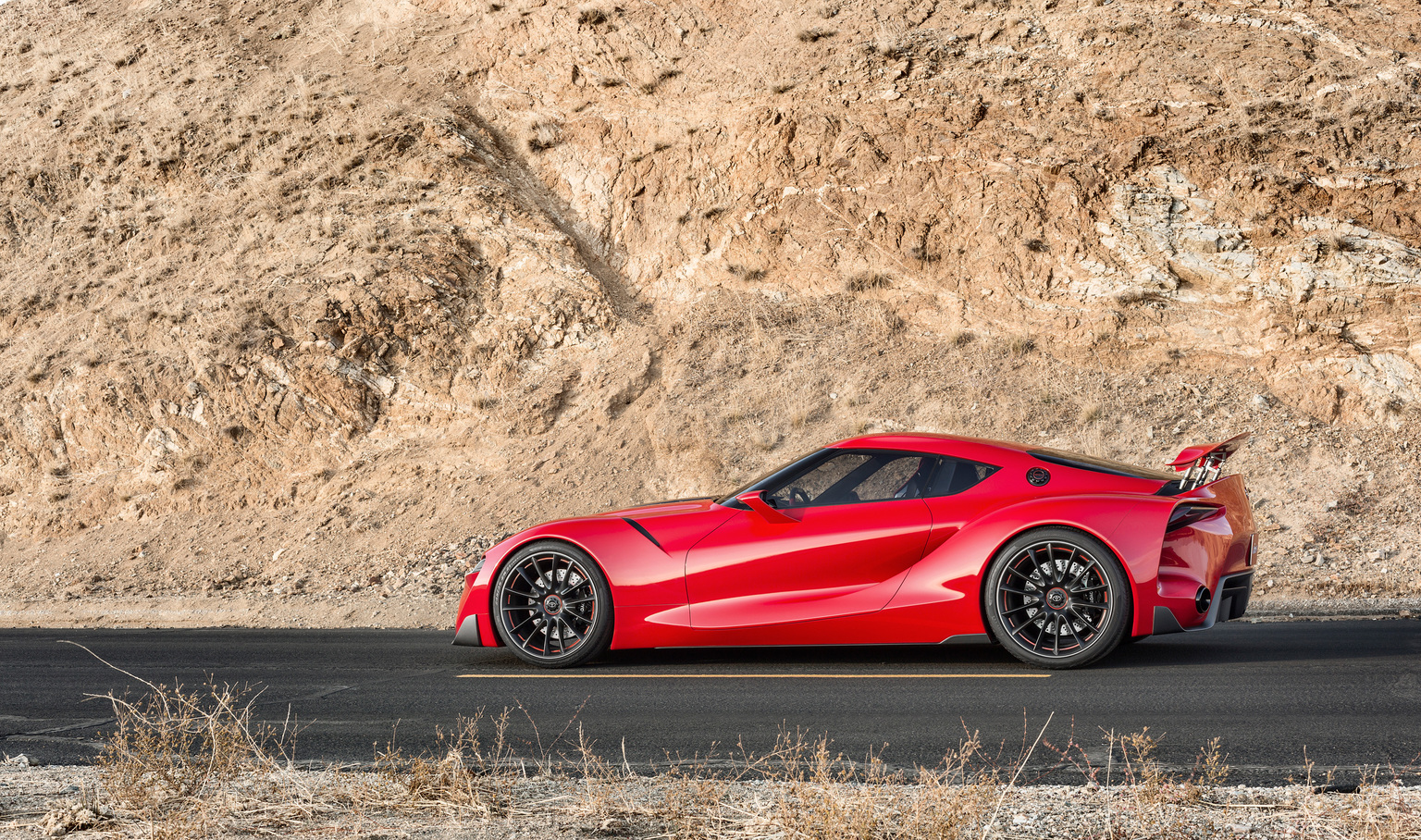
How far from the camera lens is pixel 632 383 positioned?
18938 mm

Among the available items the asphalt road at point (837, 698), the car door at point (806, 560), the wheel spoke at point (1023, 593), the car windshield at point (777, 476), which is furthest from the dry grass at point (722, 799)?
the car windshield at point (777, 476)

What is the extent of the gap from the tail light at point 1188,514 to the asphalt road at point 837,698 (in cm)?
90

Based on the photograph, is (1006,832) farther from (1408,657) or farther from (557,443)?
(557,443)

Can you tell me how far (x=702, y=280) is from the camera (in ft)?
68.4

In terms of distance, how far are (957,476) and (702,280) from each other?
47.7 feet

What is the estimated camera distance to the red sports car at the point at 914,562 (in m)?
→ 6.29

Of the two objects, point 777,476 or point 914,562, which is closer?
point 914,562

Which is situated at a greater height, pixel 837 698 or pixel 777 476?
pixel 777 476

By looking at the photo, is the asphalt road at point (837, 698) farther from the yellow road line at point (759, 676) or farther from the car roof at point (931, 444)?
the car roof at point (931, 444)

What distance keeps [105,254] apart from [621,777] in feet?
75.3

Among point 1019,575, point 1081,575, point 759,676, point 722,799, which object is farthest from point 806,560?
point 722,799

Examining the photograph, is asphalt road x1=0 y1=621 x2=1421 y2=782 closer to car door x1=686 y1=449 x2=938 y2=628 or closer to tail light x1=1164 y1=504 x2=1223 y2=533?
car door x1=686 y1=449 x2=938 y2=628

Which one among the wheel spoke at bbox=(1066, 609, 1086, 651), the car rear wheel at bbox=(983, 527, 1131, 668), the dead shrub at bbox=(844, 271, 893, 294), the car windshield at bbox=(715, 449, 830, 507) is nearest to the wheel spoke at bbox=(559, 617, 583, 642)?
the car windshield at bbox=(715, 449, 830, 507)

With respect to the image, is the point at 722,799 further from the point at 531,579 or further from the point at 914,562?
the point at 531,579
